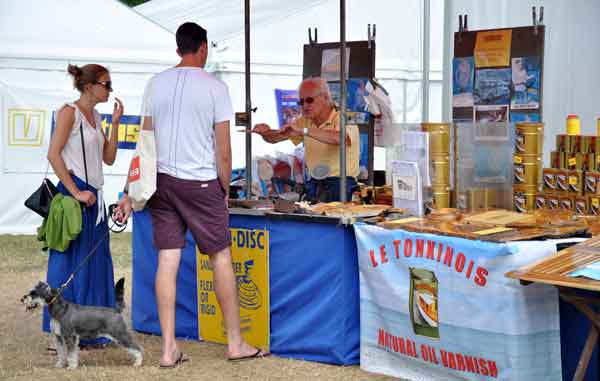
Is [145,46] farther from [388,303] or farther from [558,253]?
[558,253]

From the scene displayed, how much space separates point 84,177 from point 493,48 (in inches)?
111

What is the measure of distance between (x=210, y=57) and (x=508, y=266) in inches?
271

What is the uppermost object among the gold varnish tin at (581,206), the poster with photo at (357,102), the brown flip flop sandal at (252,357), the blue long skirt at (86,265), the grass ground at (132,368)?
the poster with photo at (357,102)

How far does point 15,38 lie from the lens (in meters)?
10.1

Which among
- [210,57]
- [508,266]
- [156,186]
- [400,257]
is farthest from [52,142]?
[210,57]

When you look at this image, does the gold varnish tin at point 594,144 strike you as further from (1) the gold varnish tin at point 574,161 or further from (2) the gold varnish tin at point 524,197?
(2) the gold varnish tin at point 524,197

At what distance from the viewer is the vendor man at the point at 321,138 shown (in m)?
5.30

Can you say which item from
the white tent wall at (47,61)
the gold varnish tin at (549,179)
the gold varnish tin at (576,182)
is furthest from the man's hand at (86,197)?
the white tent wall at (47,61)

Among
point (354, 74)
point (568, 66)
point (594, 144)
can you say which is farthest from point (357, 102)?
point (594, 144)

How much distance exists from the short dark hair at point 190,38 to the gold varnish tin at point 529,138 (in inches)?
61.8

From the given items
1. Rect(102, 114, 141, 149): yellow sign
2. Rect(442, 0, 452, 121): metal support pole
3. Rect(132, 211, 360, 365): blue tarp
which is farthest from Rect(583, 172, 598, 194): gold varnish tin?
Rect(102, 114, 141, 149): yellow sign

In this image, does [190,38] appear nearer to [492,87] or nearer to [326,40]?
[492,87]

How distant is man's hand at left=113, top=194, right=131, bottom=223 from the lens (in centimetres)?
449

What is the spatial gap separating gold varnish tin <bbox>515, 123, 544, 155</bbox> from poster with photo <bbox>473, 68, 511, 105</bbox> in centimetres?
154
